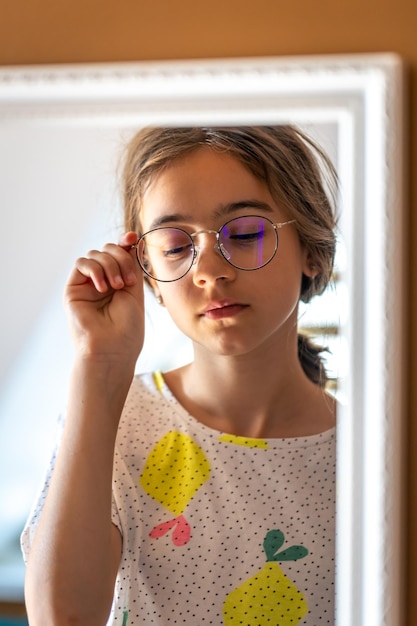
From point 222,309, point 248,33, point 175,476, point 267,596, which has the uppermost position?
point 248,33

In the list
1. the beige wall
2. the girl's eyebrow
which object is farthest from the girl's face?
the beige wall

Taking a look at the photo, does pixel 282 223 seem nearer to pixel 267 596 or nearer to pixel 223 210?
pixel 223 210

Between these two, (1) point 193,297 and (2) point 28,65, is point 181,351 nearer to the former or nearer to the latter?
(1) point 193,297

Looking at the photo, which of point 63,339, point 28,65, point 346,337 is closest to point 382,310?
point 346,337

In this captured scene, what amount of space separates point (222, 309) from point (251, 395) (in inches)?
3.6

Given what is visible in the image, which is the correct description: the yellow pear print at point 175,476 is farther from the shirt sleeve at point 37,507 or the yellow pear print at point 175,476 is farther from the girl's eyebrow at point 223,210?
the girl's eyebrow at point 223,210

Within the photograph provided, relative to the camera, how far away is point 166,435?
30.9 inches

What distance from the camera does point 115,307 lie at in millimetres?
789

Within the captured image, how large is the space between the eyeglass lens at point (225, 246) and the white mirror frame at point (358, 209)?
75 millimetres

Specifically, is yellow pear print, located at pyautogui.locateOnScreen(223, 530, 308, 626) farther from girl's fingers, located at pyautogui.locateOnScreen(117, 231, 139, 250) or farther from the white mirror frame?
girl's fingers, located at pyautogui.locateOnScreen(117, 231, 139, 250)

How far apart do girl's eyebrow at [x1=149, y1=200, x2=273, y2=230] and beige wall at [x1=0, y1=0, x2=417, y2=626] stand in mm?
136

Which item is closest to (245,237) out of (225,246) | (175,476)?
(225,246)

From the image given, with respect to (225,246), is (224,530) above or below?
below

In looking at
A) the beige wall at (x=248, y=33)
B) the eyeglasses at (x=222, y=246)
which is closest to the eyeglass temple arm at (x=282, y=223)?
the eyeglasses at (x=222, y=246)
